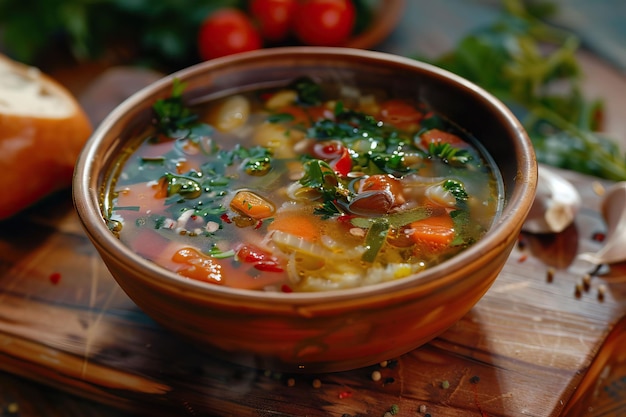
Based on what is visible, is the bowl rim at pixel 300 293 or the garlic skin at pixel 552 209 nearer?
the bowl rim at pixel 300 293

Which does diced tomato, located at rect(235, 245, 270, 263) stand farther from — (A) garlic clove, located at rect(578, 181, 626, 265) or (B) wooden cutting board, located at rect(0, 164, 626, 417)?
(A) garlic clove, located at rect(578, 181, 626, 265)

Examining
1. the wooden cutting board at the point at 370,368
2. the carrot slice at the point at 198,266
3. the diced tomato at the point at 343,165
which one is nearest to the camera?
the carrot slice at the point at 198,266

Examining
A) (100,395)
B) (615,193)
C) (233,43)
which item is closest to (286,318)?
(100,395)

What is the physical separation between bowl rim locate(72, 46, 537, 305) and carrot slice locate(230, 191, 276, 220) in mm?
388

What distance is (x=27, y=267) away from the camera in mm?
2396

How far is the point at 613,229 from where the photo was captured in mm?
2365

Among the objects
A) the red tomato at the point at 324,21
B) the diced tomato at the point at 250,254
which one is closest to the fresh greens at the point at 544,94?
the red tomato at the point at 324,21

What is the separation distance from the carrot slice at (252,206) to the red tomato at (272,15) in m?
2.31

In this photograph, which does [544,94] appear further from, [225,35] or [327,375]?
[327,375]

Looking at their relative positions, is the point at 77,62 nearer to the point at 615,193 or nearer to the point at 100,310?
the point at 100,310

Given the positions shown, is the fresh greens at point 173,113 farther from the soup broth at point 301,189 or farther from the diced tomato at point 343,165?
the diced tomato at point 343,165

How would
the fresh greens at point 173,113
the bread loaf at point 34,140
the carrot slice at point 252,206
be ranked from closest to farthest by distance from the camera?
the carrot slice at point 252,206 → the fresh greens at point 173,113 → the bread loaf at point 34,140

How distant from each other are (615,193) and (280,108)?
1261 millimetres

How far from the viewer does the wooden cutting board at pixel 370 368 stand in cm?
187
